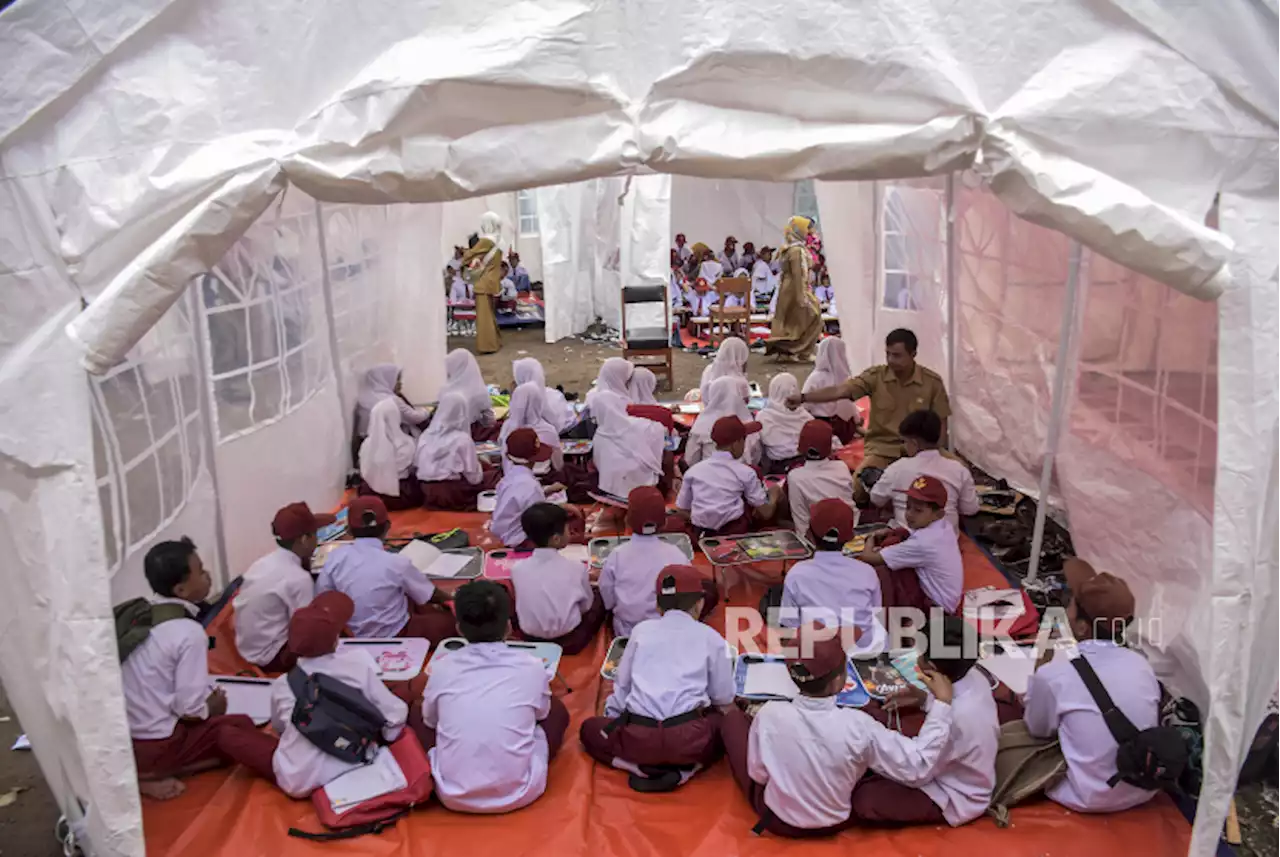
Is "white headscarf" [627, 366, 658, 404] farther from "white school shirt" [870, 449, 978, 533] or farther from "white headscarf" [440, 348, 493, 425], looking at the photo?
→ "white school shirt" [870, 449, 978, 533]

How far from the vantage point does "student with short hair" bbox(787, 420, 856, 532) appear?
4.92 metres

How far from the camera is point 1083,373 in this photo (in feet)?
16.1

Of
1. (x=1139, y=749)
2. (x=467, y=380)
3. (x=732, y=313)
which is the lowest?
(x=1139, y=749)

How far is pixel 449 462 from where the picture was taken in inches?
229

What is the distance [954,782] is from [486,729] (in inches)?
63.4

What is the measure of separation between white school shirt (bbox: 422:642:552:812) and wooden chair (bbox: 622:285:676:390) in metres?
5.69

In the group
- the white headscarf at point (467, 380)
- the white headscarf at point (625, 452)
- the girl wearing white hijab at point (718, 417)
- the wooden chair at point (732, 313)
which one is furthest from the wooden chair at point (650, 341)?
→ the white headscarf at point (625, 452)

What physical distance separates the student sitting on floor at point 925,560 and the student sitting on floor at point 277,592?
259 cm

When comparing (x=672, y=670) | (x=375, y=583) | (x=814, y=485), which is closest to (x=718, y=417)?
(x=814, y=485)

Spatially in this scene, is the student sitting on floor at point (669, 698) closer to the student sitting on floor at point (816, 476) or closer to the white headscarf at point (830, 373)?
the student sitting on floor at point (816, 476)

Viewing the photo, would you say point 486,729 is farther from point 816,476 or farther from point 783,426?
point 783,426

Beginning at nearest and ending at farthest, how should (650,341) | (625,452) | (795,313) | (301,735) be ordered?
(301,735), (625,452), (650,341), (795,313)

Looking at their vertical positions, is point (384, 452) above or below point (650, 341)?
below

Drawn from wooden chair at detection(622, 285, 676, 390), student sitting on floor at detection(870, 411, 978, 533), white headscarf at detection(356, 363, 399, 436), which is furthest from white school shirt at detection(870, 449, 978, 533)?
wooden chair at detection(622, 285, 676, 390)
